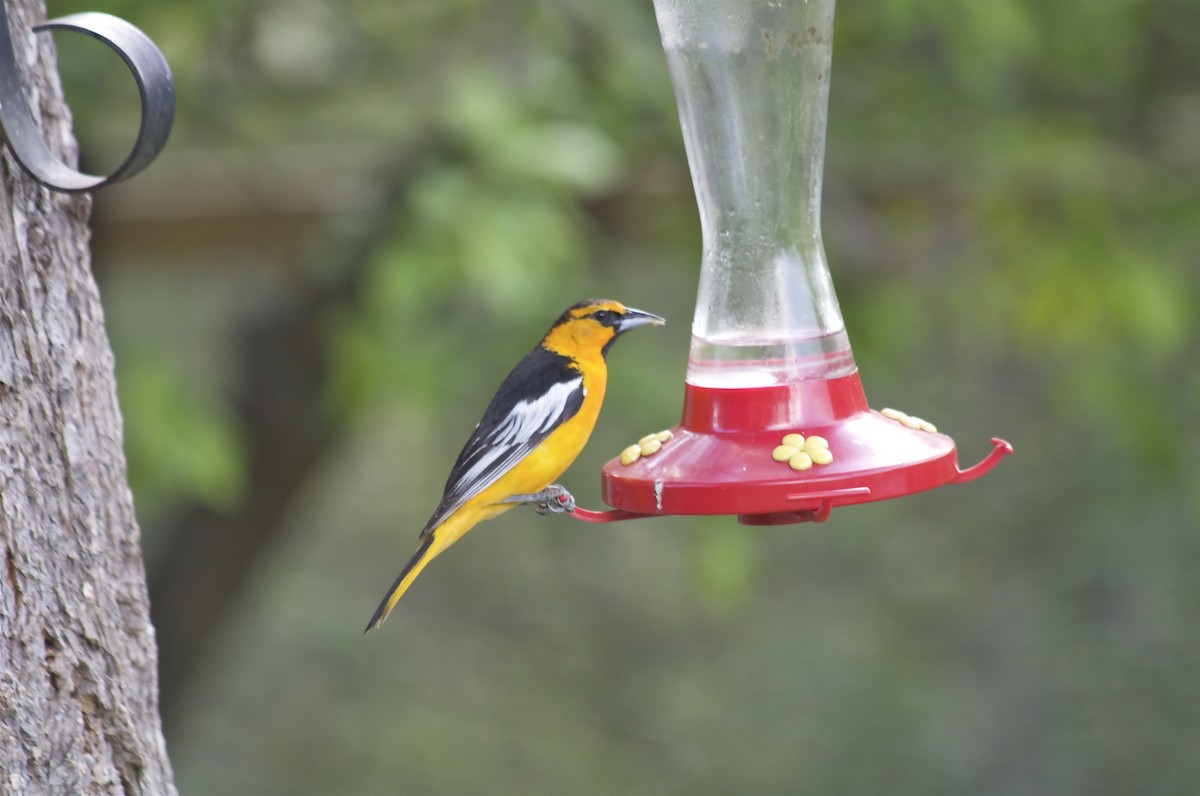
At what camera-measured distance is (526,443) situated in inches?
119

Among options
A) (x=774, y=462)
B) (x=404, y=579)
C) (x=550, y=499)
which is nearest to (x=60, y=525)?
(x=404, y=579)

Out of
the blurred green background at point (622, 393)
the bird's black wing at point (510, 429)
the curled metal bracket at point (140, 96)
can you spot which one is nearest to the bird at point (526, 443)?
the bird's black wing at point (510, 429)

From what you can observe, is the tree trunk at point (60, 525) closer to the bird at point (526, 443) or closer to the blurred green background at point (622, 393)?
the bird at point (526, 443)

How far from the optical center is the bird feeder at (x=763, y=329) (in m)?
2.37

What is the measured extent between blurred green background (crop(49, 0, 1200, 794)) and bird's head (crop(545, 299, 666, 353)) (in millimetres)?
537

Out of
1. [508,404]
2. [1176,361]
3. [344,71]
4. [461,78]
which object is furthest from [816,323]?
[1176,361]

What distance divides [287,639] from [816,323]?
315 inches

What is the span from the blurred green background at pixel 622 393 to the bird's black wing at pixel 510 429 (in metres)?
0.78

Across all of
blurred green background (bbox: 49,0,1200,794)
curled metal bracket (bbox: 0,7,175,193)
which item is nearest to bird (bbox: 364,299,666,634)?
blurred green background (bbox: 49,0,1200,794)

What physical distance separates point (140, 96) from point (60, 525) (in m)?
0.71

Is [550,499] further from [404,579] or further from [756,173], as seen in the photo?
[756,173]

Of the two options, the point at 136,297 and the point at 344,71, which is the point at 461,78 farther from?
the point at 136,297

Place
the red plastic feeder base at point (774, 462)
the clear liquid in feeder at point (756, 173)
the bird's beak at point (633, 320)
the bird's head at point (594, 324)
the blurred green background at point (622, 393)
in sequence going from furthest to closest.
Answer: the blurred green background at point (622, 393) < the bird's head at point (594, 324) < the bird's beak at point (633, 320) < the clear liquid in feeder at point (756, 173) < the red plastic feeder base at point (774, 462)

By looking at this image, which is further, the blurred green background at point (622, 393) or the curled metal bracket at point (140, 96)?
the blurred green background at point (622, 393)
